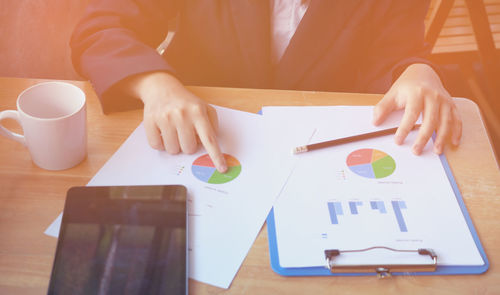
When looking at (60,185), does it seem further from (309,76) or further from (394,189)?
(309,76)

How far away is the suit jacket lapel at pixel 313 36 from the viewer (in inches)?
38.2

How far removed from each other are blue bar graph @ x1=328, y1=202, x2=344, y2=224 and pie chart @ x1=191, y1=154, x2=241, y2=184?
0.16 metres

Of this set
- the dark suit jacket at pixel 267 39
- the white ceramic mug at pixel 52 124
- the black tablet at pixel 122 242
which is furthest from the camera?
the dark suit jacket at pixel 267 39

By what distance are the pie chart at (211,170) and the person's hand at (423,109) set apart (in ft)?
1.01

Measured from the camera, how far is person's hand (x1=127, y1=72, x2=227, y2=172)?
0.67 meters

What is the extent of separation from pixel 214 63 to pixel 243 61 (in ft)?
0.32

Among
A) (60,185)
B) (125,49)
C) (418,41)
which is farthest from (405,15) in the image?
(60,185)

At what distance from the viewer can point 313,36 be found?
1.00 m

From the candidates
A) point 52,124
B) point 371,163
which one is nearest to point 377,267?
point 371,163

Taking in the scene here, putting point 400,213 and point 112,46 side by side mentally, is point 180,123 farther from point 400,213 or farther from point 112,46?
point 400,213

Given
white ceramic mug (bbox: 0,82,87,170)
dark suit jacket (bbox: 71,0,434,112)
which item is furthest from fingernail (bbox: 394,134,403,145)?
white ceramic mug (bbox: 0,82,87,170)

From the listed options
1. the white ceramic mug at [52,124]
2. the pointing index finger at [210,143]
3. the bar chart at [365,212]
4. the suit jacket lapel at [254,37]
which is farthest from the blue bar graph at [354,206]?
the suit jacket lapel at [254,37]

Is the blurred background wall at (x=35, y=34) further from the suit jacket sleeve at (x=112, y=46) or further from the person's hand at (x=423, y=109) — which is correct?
→ the person's hand at (x=423, y=109)

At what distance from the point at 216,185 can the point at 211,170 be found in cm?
3
